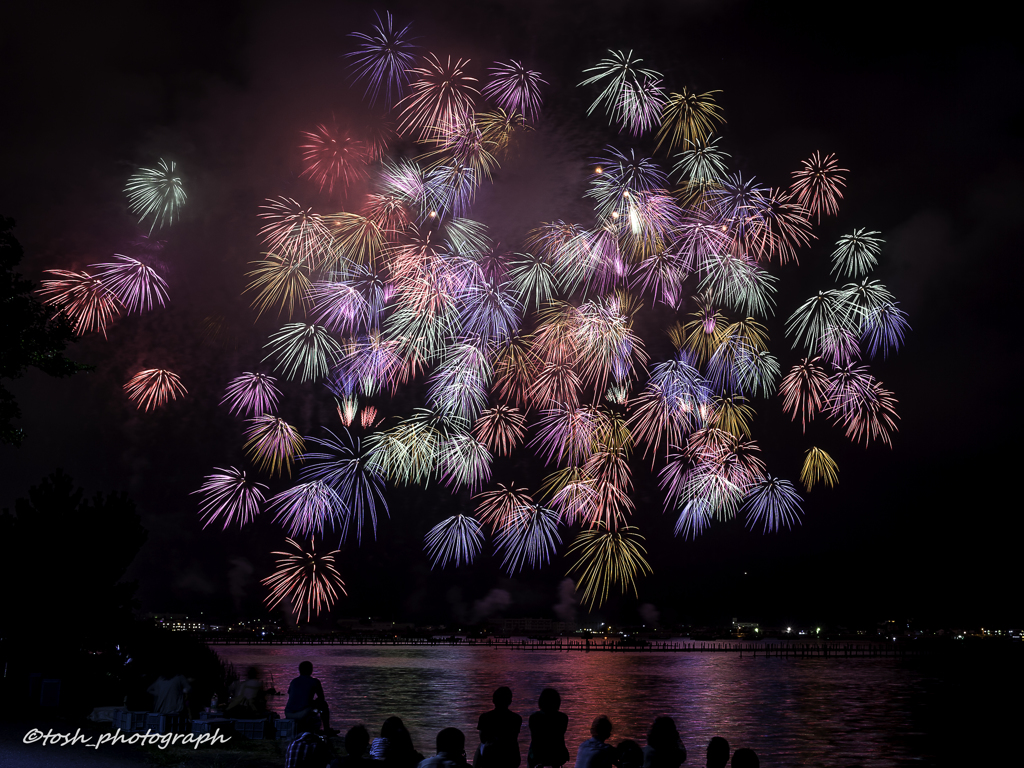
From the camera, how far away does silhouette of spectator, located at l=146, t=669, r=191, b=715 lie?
13.7 metres

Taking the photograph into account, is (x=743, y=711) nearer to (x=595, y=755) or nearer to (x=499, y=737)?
(x=595, y=755)

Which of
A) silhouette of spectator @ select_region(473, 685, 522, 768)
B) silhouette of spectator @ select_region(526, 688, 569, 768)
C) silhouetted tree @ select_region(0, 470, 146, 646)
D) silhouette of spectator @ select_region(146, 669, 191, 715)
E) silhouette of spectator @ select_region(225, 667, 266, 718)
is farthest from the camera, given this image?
silhouetted tree @ select_region(0, 470, 146, 646)

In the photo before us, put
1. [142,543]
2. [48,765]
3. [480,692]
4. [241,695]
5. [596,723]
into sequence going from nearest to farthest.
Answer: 1. [596,723]
2. [48,765]
3. [241,695]
4. [142,543]
5. [480,692]

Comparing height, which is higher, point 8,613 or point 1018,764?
point 8,613

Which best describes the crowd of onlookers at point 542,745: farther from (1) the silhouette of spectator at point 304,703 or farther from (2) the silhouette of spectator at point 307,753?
(1) the silhouette of spectator at point 304,703

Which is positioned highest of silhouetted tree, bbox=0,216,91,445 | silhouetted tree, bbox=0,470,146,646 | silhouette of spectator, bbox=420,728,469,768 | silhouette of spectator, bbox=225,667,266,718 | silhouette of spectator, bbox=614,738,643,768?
silhouetted tree, bbox=0,216,91,445

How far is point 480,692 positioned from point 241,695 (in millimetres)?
40526

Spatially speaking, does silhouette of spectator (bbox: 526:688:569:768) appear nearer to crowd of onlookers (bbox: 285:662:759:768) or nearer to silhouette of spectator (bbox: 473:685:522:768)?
crowd of onlookers (bbox: 285:662:759:768)

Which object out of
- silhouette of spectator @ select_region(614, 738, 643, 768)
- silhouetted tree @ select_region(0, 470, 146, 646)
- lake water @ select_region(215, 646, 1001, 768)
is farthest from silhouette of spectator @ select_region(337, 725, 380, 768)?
silhouetted tree @ select_region(0, 470, 146, 646)

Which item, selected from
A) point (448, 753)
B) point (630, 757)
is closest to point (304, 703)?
point (448, 753)

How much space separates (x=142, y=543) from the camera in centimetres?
3481

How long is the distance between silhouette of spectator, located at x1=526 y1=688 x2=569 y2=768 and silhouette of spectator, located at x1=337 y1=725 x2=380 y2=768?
1.69 meters

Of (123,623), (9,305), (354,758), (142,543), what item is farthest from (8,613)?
(354,758)

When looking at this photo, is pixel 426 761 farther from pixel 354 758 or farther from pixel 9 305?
pixel 9 305
